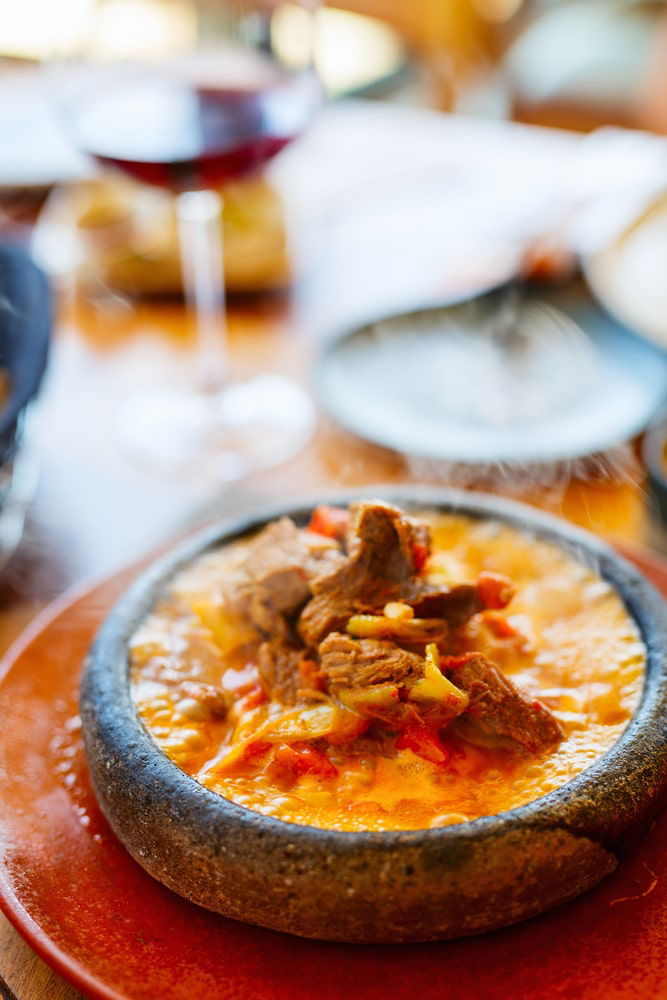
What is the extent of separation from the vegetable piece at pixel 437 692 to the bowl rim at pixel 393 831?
0.58 ft

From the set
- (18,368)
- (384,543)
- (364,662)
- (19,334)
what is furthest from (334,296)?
(364,662)

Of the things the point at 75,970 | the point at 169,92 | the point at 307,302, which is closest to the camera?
the point at 75,970

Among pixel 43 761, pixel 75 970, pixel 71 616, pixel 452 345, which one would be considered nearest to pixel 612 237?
pixel 452 345

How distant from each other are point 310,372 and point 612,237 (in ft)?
3.28

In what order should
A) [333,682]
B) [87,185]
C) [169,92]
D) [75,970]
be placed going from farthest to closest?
[87,185], [169,92], [333,682], [75,970]

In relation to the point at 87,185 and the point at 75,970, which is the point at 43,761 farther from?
the point at 87,185

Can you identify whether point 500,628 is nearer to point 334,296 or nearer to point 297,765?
point 297,765

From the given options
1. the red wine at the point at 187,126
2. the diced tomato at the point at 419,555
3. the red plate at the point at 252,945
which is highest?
the red wine at the point at 187,126

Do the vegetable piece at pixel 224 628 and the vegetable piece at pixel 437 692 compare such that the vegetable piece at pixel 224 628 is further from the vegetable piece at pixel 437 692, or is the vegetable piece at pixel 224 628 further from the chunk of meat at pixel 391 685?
the vegetable piece at pixel 437 692

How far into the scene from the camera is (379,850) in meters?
1.40

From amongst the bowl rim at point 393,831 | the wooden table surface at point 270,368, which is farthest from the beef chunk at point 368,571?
the wooden table surface at point 270,368

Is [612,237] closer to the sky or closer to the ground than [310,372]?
closer to the sky

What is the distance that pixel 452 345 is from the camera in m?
3.22

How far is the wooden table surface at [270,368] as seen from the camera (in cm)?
256
